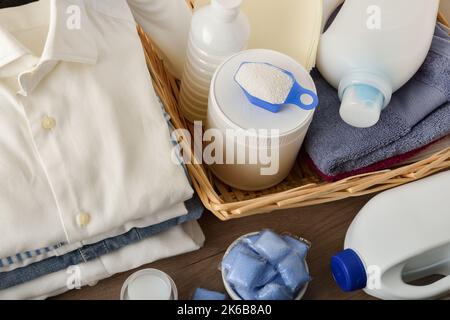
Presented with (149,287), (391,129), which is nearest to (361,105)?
(391,129)

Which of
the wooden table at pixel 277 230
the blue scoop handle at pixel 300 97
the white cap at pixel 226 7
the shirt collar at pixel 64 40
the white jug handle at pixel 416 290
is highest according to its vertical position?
the white cap at pixel 226 7

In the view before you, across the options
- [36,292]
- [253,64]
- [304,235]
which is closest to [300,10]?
[253,64]

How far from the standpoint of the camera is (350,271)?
1.62ft

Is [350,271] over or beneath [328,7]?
beneath

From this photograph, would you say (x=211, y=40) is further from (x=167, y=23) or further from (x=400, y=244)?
(x=400, y=244)

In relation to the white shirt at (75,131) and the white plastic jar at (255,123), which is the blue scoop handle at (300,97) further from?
the white shirt at (75,131)

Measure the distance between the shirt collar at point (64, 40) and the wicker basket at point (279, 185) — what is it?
95 millimetres

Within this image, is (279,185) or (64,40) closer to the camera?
(64,40)

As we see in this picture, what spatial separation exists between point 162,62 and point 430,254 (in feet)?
1.15

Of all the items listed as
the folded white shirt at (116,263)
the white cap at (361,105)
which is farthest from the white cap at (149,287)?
the white cap at (361,105)

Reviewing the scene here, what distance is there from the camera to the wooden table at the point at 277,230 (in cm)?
54

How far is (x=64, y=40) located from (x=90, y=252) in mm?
195

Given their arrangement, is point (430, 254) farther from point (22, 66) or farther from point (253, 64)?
point (22, 66)

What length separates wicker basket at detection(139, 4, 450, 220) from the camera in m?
0.53
